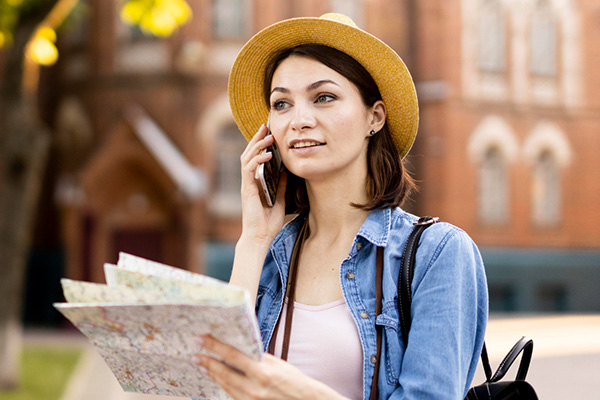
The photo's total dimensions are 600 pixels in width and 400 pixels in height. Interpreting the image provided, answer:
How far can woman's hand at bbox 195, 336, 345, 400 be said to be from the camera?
1.82 metres

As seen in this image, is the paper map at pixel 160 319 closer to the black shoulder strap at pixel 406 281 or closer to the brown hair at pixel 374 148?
the black shoulder strap at pixel 406 281

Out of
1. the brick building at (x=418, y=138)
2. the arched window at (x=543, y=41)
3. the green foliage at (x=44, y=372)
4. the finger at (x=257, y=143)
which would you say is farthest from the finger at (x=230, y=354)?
the arched window at (x=543, y=41)

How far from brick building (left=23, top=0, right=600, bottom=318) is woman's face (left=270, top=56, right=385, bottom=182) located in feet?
50.7

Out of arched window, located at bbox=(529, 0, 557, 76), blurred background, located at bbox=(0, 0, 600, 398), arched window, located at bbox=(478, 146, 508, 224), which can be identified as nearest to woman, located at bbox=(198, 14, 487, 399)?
blurred background, located at bbox=(0, 0, 600, 398)

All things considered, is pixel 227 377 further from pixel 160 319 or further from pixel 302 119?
pixel 302 119

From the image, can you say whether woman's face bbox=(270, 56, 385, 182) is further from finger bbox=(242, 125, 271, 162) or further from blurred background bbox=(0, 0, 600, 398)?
blurred background bbox=(0, 0, 600, 398)

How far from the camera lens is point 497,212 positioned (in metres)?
20.4

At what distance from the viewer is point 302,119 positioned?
2.29 metres

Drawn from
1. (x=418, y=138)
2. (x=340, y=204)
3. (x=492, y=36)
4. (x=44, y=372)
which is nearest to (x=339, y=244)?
(x=340, y=204)

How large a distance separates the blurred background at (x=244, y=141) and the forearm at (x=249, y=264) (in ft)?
48.7

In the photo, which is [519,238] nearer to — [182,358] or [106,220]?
[106,220]

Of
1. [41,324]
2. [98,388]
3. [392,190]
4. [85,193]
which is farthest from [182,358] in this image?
[41,324]

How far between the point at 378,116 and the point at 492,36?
19471 mm

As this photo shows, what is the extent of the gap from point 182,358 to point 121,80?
17660 millimetres
